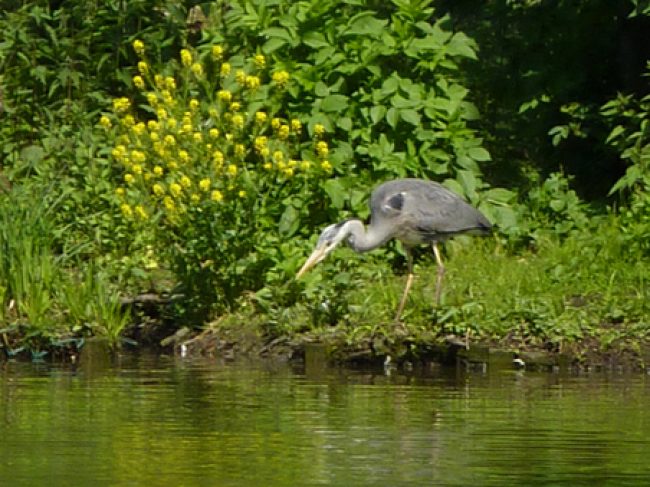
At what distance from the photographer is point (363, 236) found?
12.8 m

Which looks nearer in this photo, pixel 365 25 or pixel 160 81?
pixel 160 81

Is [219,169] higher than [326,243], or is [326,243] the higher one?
[219,169]

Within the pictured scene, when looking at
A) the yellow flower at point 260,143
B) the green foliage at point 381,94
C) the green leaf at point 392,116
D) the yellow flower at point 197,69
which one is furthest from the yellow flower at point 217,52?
the green leaf at point 392,116

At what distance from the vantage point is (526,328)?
12047mm

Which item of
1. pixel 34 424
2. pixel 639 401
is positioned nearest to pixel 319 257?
pixel 639 401

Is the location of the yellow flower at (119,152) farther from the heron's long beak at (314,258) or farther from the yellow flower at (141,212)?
the heron's long beak at (314,258)

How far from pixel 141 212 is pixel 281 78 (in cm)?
138

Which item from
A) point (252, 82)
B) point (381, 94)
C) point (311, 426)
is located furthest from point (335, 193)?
point (311, 426)

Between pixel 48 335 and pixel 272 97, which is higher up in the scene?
pixel 272 97

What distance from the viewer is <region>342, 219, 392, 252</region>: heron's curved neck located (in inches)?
502

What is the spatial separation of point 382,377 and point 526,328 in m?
1.06

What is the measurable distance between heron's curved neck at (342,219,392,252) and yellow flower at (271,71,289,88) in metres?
1.36

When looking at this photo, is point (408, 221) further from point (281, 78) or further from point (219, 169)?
point (281, 78)

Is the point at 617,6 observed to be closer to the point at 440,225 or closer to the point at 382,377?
the point at 440,225
